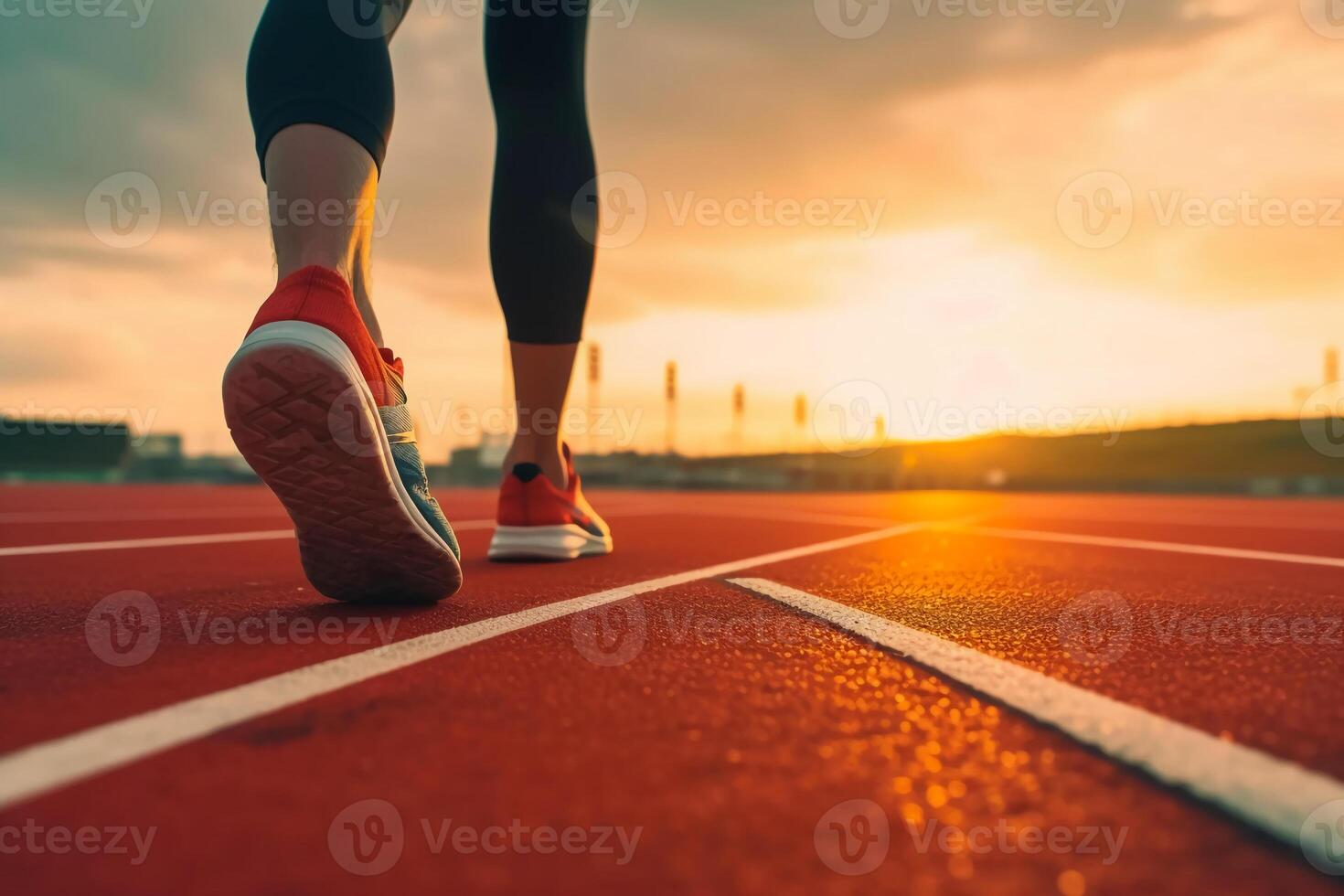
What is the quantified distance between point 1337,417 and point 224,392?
277 ft

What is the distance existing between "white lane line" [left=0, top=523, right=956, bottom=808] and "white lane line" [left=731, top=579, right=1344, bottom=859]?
2.23 ft

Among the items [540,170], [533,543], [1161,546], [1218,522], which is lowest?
[1218,522]

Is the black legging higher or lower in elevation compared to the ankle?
higher

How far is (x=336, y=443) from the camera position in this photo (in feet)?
4.41

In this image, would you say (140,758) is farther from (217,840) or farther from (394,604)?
(394,604)

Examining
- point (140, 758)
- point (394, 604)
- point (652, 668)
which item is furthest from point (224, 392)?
point (652, 668)

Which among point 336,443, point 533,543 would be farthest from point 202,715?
point 533,543
